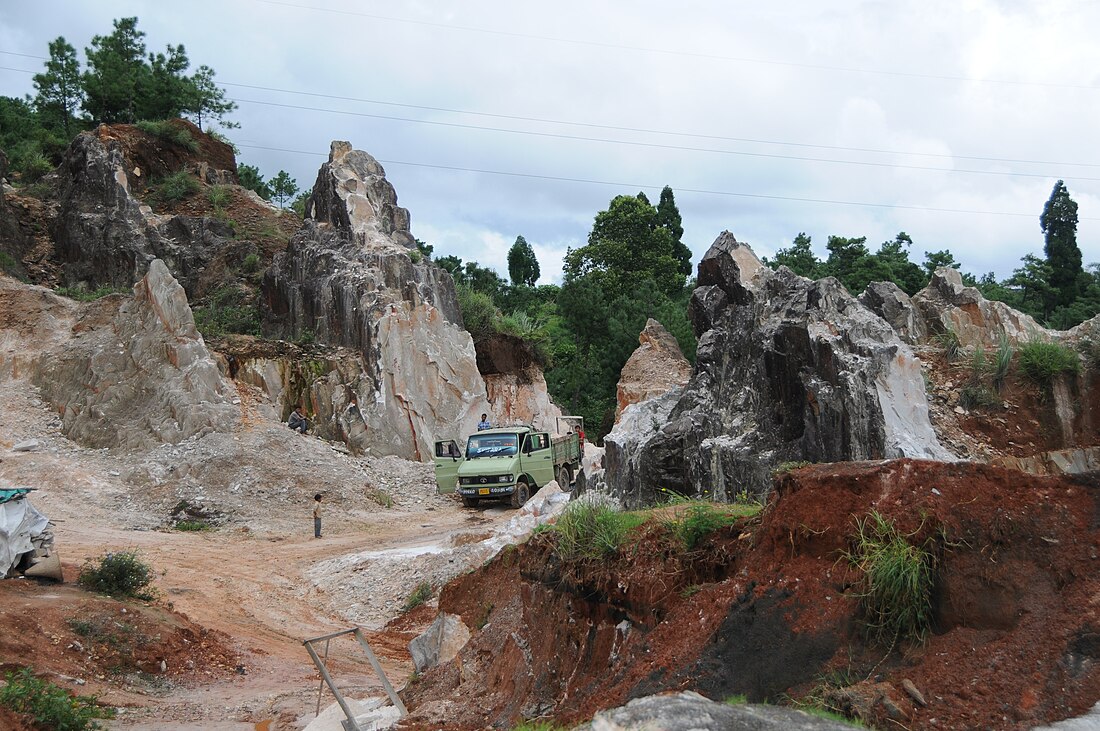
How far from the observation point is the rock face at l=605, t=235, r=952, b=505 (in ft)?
39.3

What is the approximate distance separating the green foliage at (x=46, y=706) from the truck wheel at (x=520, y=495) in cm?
1544

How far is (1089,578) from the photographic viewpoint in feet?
18.5

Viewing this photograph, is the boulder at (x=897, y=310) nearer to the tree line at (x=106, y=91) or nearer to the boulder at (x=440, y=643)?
the boulder at (x=440, y=643)

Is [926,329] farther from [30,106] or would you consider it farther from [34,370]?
[30,106]

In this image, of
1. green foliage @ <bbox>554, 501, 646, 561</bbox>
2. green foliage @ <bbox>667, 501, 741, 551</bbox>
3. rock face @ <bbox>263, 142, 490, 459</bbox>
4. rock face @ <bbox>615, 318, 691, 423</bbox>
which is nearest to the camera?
green foliage @ <bbox>667, 501, 741, 551</bbox>

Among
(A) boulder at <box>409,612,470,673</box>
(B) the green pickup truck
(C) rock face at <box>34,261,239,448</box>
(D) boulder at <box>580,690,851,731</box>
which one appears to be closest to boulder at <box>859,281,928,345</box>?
(B) the green pickup truck

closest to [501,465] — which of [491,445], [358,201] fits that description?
[491,445]

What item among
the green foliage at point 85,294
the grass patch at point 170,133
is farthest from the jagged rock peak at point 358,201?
the grass patch at point 170,133

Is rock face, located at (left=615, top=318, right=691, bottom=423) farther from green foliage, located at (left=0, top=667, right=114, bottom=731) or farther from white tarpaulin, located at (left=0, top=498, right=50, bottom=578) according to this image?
green foliage, located at (left=0, top=667, right=114, bottom=731)

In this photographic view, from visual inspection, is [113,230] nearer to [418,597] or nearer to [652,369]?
[652,369]

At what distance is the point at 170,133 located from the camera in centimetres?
4422

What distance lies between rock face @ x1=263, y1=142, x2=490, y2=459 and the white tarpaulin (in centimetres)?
1665

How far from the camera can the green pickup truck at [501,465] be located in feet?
80.6

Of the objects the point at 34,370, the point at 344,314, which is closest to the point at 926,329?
the point at 344,314
